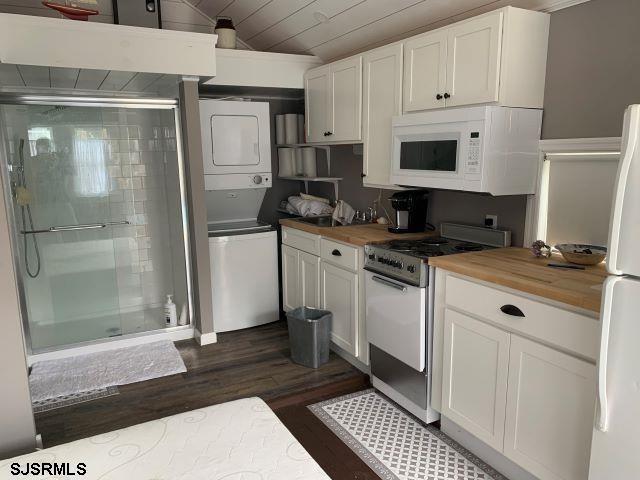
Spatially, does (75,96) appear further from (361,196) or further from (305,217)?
(361,196)

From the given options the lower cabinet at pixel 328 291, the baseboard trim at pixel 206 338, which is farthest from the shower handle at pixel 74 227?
the lower cabinet at pixel 328 291

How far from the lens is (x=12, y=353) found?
203 centimetres

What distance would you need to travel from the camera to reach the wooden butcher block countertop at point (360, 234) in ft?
10.1

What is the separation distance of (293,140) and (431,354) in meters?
2.57

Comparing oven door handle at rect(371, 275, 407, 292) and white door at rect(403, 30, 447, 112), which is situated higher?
white door at rect(403, 30, 447, 112)

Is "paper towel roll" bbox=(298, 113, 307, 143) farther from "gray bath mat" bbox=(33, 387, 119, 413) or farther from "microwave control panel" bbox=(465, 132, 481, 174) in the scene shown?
"gray bath mat" bbox=(33, 387, 119, 413)

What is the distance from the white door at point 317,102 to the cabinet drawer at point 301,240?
2.62 feet

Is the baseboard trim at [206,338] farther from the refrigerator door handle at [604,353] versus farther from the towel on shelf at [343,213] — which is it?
the refrigerator door handle at [604,353]

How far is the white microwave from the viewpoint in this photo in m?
2.44

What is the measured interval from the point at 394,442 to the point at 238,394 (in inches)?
41.6

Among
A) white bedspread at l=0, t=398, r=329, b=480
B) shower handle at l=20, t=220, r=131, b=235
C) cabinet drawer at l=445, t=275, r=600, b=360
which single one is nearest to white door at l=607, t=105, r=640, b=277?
cabinet drawer at l=445, t=275, r=600, b=360

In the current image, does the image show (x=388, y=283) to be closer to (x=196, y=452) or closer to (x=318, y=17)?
(x=196, y=452)

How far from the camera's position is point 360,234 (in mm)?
3275

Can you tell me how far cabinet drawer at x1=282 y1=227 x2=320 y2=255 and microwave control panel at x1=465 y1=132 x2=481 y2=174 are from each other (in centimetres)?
140
